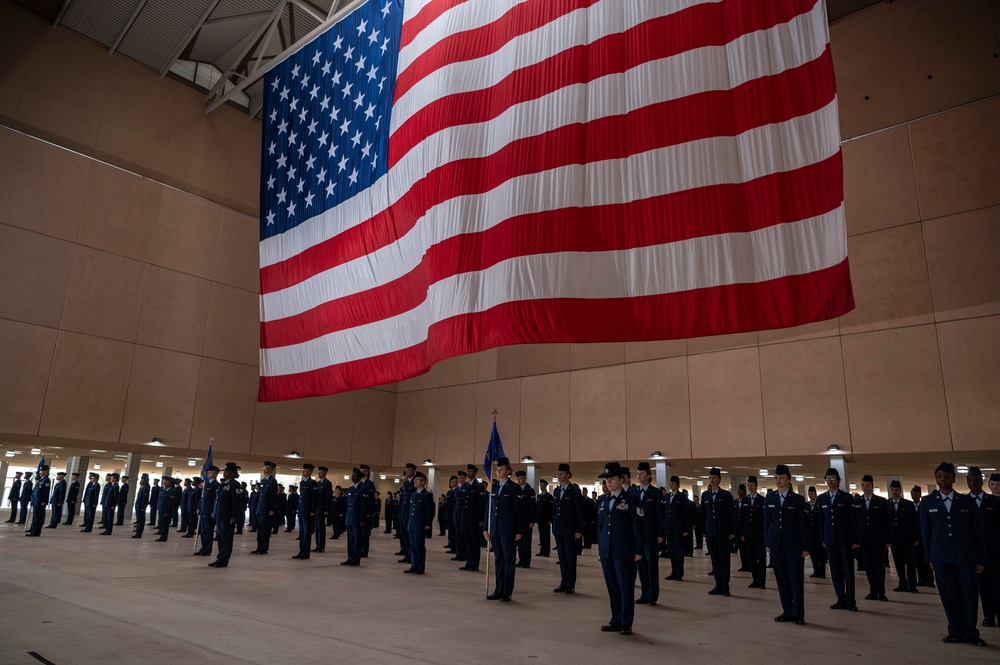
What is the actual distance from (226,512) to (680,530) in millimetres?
7668

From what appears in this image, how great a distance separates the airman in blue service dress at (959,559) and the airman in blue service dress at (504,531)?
4.29 meters

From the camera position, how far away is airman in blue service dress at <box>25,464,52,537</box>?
548 inches

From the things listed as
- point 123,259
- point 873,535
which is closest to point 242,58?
point 123,259

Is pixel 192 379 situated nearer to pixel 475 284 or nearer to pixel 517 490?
pixel 517 490

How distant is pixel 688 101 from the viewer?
5914 millimetres

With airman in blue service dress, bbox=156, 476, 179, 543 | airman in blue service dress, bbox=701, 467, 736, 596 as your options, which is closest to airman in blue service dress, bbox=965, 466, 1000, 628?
airman in blue service dress, bbox=701, 467, 736, 596

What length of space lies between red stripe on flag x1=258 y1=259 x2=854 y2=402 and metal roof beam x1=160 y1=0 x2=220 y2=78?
49.5 feet

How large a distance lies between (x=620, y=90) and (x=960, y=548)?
539 cm

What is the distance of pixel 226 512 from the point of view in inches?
395

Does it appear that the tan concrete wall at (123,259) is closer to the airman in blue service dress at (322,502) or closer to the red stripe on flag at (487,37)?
the airman in blue service dress at (322,502)

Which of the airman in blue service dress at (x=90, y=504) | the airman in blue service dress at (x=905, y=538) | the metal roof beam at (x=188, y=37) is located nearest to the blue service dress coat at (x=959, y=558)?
the airman in blue service dress at (x=905, y=538)

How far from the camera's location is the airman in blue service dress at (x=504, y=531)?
7.58 meters

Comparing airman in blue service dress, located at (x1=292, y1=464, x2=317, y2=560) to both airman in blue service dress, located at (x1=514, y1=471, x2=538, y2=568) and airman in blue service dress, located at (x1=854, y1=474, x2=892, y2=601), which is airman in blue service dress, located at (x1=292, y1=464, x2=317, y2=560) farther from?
airman in blue service dress, located at (x1=854, y1=474, x2=892, y2=601)

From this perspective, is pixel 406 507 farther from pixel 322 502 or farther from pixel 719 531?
pixel 719 531
